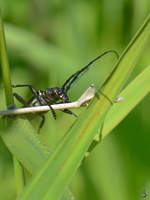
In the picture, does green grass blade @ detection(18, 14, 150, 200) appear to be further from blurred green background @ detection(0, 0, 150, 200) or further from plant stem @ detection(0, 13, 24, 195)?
blurred green background @ detection(0, 0, 150, 200)

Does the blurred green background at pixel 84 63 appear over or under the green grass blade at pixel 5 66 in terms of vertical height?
under

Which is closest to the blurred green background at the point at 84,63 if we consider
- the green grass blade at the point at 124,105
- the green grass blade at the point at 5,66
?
the green grass blade at the point at 124,105

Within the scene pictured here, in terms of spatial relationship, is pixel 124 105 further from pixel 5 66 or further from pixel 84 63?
pixel 84 63

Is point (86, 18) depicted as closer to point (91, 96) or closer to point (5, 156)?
point (5, 156)

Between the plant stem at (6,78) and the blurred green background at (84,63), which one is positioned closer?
the plant stem at (6,78)

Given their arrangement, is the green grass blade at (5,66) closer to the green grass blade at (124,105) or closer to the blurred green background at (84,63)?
the green grass blade at (124,105)
